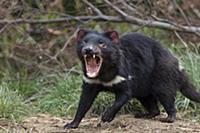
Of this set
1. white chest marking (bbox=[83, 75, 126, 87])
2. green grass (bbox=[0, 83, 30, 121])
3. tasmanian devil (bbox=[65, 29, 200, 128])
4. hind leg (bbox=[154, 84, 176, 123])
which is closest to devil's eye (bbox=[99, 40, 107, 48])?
tasmanian devil (bbox=[65, 29, 200, 128])

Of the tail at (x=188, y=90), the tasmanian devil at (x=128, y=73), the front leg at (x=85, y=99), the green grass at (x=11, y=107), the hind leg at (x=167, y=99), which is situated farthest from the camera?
the tail at (x=188, y=90)

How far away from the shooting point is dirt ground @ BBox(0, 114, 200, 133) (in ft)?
19.7

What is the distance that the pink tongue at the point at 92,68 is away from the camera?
5.75m

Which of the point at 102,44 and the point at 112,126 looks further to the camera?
the point at 112,126

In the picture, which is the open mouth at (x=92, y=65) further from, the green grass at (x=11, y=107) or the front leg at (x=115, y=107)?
the green grass at (x=11, y=107)

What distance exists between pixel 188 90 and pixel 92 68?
1421mm

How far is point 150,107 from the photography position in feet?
22.2

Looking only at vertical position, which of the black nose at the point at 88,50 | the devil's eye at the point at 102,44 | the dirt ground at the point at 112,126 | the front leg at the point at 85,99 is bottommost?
the dirt ground at the point at 112,126

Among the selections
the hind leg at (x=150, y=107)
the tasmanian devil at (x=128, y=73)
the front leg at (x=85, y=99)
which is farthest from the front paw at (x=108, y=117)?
the hind leg at (x=150, y=107)

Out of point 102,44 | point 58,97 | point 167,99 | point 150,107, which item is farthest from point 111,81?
point 58,97

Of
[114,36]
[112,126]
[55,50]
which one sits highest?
[55,50]

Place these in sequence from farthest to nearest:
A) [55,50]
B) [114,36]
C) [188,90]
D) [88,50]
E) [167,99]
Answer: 1. [55,50]
2. [188,90]
3. [167,99]
4. [114,36]
5. [88,50]

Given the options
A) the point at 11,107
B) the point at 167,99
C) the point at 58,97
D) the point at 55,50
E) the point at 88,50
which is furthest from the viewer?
the point at 55,50

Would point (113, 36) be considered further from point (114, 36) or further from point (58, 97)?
point (58, 97)
